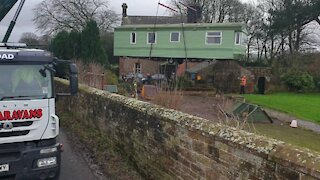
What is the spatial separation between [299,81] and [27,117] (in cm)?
3313

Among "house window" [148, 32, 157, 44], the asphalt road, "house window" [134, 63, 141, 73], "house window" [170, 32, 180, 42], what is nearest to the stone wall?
the asphalt road

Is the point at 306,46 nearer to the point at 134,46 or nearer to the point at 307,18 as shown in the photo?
the point at 307,18

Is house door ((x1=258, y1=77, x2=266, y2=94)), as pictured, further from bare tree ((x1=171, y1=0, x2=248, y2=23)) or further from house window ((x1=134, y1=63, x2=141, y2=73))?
bare tree ((x1=171, y1=0, x2=248, y2=23))

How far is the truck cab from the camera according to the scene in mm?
5797

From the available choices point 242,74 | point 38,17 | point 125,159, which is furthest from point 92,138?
point 38,17

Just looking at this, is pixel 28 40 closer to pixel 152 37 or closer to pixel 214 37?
pixel 152 37

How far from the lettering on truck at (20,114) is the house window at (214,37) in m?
28.7

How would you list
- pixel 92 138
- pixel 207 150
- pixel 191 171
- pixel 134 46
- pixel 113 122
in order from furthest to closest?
pixel 134 46 → pixel 92 138 → pixel 113 122 → pixel 191 171 → pixel 207 150

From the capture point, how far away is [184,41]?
115ft

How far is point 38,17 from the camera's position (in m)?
53.2

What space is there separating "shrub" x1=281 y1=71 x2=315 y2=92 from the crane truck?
32.3 meters

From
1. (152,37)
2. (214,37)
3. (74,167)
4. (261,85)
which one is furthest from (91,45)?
(74,167)

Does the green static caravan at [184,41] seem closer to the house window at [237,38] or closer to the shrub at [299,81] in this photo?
the house window at [237,38]

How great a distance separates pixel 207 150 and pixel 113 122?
420 centimetres
